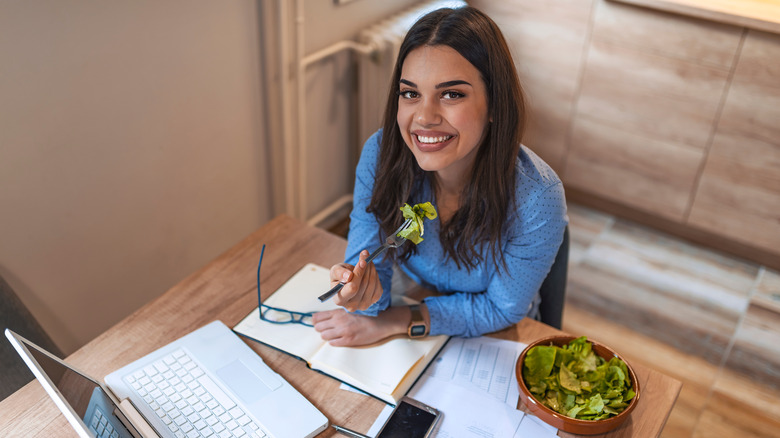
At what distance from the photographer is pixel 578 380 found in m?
1.22

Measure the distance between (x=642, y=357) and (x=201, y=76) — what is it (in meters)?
1.80

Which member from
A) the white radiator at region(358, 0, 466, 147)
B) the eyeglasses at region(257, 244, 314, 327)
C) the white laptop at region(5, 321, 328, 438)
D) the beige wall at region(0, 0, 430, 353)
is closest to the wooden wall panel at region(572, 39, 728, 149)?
the white radiator at region(358, 0, 466, 147)

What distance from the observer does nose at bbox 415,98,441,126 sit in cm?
124

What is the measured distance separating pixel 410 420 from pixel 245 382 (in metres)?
0.31

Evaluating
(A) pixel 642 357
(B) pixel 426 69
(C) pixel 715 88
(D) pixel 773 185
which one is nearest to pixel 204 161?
(B) pixel 426 69

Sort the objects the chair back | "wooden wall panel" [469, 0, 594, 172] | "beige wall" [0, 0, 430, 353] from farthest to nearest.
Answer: "wooden wall panel" [469, 0, 594, 172], "beige wall" [0, 0, 430, 353], the chair back

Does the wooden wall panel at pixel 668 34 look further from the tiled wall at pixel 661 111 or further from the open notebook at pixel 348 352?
the open notebook at pixel 348 352

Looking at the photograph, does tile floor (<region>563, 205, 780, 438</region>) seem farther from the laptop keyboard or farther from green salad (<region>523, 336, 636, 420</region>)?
the laptop keyboard

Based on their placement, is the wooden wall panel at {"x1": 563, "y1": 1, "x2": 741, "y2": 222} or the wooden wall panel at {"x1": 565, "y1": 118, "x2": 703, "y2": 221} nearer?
the wooden wall panel at {"x1": 563, "y1": 1, "x2": 741, "y2": 222}

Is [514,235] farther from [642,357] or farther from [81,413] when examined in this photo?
[642,357]

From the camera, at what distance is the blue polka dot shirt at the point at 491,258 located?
1.34 meters

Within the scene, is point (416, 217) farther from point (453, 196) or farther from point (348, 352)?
point (348, 352)

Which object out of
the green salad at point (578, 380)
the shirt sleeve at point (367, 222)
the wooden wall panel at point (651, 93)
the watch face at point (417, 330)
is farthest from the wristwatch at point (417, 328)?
the wooden wall panel at point (651, 93)

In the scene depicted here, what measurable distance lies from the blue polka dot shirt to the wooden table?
0.08 meters
